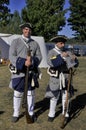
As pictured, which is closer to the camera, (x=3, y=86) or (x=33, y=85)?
(x=33, y=85)

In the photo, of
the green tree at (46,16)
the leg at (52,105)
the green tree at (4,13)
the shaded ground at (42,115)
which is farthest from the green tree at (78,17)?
the leg at (52,105)

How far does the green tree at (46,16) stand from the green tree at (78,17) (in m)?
8.51

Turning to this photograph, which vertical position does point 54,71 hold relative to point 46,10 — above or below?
above

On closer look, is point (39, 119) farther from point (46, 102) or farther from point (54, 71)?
point (46, 102)

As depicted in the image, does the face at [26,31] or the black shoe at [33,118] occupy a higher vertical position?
the face at [26,31]

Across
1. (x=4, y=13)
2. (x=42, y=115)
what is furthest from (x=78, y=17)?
(x=42, y=115)

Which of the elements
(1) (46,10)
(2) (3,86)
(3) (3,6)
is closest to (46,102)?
(2) (3,86)

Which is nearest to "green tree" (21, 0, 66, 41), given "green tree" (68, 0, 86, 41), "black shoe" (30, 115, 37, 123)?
"green tree" (68, 0, 86, 41)

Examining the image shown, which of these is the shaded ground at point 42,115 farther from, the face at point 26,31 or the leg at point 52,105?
the face at point 26,31

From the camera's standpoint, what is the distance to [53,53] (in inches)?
288

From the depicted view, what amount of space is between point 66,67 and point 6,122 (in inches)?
65.7

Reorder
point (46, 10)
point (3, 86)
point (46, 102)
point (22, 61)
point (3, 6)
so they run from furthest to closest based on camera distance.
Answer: point (46, 10) → point (3, 6) → point (3, 86) → point (46, 102) → point (22, 61)

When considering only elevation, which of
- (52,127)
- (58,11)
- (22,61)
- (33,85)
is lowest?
(58,11)

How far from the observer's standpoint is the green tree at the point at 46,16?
129 ft
